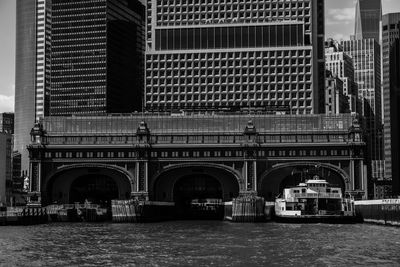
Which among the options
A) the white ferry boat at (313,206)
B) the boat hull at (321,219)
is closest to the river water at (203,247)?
the boat hull at (321,219)

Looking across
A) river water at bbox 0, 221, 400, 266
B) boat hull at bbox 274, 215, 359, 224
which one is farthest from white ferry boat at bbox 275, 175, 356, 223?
river water at bbox 0, 221, 400, 266

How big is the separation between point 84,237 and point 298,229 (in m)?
40.0

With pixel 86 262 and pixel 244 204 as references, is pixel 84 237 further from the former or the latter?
pixel 244 204

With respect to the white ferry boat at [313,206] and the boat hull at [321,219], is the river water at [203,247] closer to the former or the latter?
the boat hull at [321,219]

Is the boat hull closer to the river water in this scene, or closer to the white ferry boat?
the white ferry boat

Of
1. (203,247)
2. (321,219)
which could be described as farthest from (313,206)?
(203,247)

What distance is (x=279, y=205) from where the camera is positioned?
179250 millimetres

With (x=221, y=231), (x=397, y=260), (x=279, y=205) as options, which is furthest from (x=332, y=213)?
(x=397, y=260)

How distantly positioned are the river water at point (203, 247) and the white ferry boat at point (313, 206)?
27181 mm

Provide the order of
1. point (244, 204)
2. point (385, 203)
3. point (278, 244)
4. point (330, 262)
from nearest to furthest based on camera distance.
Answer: point (330, 262), point (278, 244), point (385, 203), point (244, 204)

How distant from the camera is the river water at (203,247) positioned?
91.1 m

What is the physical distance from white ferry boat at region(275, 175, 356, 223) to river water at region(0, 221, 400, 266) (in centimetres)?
2718

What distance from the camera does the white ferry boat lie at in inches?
6654

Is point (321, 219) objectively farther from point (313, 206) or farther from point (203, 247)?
point (203, 247)
